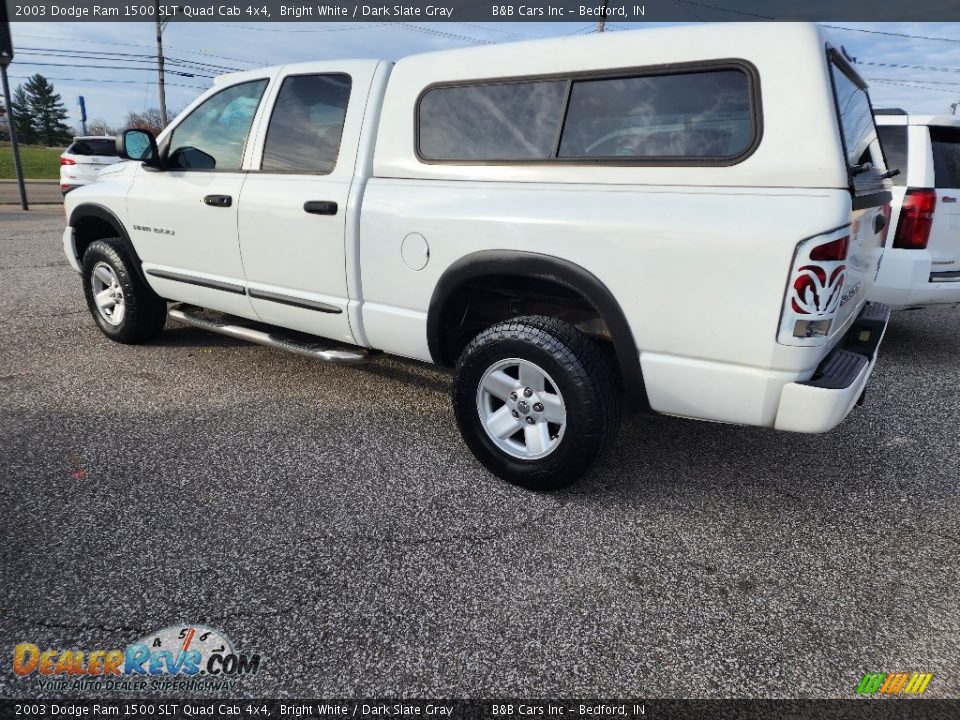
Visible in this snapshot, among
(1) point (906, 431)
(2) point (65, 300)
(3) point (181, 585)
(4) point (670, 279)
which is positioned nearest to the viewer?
(3) point (181, 585)

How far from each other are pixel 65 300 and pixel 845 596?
6.82m

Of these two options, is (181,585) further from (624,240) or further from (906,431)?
(906,431)

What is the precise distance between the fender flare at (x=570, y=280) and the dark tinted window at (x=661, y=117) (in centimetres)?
51

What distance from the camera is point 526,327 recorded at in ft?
9.53

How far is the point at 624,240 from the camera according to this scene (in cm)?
257

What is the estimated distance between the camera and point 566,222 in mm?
2691

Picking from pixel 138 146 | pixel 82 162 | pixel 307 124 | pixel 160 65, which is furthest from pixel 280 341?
pixel 160 65

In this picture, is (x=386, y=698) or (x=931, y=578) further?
(x=931, y=578)

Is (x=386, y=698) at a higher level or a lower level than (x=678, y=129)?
lower

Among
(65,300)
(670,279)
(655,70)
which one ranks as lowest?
(65,300)

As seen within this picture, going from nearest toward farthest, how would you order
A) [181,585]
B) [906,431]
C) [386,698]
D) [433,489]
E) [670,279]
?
[386,698] → [181,585] → [670,279] → [433,489] → [906,431]

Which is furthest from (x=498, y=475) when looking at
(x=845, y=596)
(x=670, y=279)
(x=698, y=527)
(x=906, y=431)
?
(x=906, y=431)
